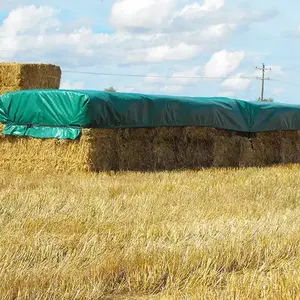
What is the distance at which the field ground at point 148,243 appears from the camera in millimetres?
5258

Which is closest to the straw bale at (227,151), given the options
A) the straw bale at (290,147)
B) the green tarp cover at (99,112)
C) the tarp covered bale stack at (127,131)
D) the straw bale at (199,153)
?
the tarp covered bale stack at (127,131)

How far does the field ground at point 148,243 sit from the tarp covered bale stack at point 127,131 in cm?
377

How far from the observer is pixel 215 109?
1869 centimetres

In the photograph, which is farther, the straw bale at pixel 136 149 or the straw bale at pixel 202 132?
the straw bale at pixel 202 132

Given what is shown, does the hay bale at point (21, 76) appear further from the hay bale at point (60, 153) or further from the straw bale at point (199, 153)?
the straw bale at point (199, 153)

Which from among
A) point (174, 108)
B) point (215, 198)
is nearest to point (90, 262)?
point (215, 198)

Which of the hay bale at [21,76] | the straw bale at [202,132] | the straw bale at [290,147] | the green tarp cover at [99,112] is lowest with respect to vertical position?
the straw bale at [290,147]

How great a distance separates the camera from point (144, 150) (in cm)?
1677

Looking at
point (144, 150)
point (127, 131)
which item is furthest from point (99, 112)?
point (144, 150)

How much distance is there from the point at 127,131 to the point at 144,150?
30.2 inches

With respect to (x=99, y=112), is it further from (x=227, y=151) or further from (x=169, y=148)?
(x=227, y=151)

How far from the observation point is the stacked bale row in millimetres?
14969

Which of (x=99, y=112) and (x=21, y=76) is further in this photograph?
(x=21, y=76)

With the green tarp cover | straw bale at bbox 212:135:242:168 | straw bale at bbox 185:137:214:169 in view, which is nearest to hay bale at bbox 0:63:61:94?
the green tarp cover
